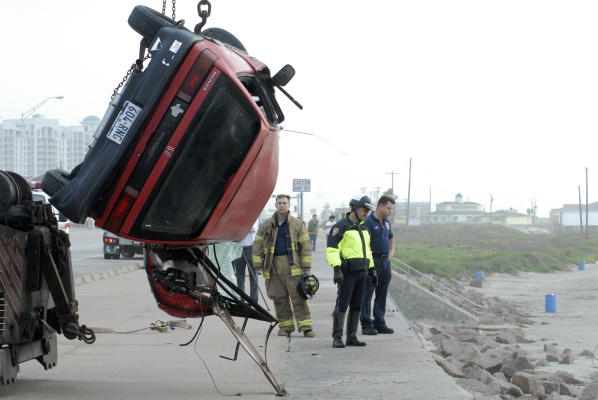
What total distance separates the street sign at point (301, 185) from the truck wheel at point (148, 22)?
20.4 meters

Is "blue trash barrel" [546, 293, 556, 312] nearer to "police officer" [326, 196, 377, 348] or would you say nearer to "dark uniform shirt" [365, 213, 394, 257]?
"dark uniform shirt" [365, 213, 394, 257]

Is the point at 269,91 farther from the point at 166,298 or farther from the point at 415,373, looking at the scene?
the point at 415,373

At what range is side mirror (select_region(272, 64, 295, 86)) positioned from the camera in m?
6.52

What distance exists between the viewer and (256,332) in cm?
1154

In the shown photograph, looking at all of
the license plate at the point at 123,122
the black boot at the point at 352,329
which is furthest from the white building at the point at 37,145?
the license plate at the point at 123,122

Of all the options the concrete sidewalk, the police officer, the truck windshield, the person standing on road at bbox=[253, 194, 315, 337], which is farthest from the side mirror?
the person standing on road at bbox=[253, 194, 315, 337]

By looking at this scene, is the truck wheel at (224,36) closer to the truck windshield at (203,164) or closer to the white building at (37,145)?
the truck windshield at (203,164)

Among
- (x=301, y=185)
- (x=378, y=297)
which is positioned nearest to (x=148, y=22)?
(x=378, y=297)

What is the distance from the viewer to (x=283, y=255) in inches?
411

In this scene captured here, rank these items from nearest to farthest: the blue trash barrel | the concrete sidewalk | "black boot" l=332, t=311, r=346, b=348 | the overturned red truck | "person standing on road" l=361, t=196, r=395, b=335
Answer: the overturned red truck < the concrete sidewalk < "black boot" l=332, t=311, r=346, b=348 < "person standing on road" l=361, t=196, r=395, b=335 < the blue trash barrel

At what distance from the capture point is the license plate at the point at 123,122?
235 inches

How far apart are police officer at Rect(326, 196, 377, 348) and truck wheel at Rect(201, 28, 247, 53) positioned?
3.40 m

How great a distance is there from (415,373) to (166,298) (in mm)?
2659

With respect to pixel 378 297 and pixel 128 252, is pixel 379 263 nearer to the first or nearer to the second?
pixel 378 297
